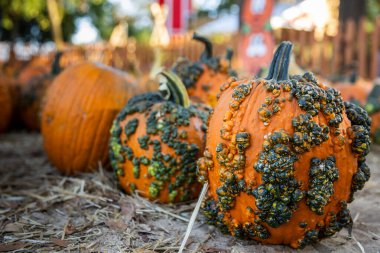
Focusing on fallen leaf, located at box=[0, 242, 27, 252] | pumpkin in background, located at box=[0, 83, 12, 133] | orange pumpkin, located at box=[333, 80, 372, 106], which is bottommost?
fallen leaf, located at box=[0, 242, 27, 252]

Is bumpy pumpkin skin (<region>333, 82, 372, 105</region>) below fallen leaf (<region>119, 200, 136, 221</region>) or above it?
above

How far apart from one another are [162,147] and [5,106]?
3026 mm

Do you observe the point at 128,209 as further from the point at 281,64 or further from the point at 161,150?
the point at 281,64

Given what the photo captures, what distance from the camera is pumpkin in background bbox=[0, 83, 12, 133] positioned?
459 centimetres

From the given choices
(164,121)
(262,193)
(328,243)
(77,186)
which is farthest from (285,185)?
(77,186)

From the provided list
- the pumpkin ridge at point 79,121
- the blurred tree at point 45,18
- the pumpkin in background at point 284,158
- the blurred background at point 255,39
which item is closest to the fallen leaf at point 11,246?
the pumpkin in background at point 284,158

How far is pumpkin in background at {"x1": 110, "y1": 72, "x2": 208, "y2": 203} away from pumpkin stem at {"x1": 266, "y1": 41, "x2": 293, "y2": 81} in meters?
0.65

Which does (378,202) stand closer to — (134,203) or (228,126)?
(228,126)

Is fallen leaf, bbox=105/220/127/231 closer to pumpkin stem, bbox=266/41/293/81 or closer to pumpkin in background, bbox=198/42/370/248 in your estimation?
pumpkin in background, bbox=198/42/370/248

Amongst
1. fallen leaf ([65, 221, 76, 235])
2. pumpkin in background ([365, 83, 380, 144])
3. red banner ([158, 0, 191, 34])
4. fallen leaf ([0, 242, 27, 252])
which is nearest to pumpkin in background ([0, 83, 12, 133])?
fallen leaf ([65, 221, 76, 235])

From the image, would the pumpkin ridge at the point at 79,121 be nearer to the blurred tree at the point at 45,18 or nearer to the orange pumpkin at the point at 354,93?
the orange pumpkin at the point at 354,93

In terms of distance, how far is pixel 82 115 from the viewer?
2.95m

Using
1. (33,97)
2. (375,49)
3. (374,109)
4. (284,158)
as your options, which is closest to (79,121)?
(284,158)

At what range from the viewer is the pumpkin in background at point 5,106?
4.59 meters
